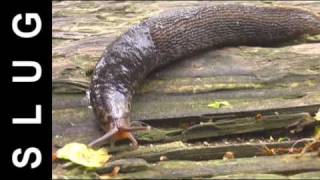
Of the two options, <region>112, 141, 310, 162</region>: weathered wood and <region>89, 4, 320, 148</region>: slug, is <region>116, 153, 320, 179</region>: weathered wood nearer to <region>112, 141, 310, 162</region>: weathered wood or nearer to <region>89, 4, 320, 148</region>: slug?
<region>112, 141, 310, 162</region>: weathered wood

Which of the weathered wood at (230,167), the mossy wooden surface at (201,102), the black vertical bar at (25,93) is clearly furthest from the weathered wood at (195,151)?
the black vertical bar at (25,93)

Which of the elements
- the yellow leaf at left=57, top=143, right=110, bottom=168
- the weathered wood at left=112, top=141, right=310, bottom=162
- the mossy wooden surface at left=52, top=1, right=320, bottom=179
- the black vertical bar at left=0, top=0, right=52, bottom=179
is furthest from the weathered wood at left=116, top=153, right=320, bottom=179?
the black vertical bar at left=0, top=0, right=52, bottom=179

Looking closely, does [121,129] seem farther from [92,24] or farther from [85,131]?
[92,24]

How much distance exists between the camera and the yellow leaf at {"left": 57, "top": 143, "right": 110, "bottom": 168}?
6.40m

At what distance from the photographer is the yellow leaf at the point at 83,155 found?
640 centimetres

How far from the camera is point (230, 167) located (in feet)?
21.6

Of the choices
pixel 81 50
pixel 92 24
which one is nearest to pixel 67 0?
pixel 92 24

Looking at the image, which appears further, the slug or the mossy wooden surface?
the slug

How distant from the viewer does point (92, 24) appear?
1005 centimetres

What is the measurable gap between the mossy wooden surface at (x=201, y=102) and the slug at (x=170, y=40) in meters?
0.16

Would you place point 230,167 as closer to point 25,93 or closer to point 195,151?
point 195,151

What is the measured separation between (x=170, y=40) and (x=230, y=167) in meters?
2.68

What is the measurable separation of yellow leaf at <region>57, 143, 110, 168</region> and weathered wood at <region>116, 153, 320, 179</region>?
32 cm

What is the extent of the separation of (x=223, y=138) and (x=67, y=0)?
5.16 metres
